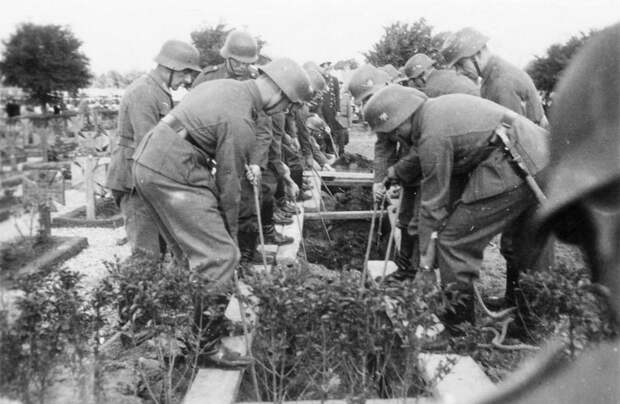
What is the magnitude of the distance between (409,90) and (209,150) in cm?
A: 157

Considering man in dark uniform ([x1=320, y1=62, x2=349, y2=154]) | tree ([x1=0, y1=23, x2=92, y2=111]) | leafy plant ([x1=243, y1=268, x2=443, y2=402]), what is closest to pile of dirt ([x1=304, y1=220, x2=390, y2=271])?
leafy plant ([x1=243, y1=268, x2=443, y2=402])

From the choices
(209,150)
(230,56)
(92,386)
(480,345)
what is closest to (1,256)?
(92,386)

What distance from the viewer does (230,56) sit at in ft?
23.9

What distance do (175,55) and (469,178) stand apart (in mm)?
2730

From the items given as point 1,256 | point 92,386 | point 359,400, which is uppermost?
point 1,256

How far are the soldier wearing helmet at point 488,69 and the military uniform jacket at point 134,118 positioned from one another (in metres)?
2.84

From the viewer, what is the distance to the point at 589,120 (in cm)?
93

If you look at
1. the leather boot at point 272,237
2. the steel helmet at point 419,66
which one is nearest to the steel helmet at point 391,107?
the leather boot at point 272,237

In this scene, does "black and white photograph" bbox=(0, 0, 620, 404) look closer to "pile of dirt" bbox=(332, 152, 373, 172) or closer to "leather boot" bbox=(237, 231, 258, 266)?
"leather boot" bbox=(237, 231, 258, 266)

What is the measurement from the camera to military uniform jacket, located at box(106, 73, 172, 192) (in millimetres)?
5570

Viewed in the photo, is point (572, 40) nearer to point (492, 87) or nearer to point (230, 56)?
point (492, 87)

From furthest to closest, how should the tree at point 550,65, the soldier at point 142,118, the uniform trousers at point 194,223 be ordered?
the tree at point 550,65, the soldier at point 142,118, the uniform trousers at point 194,223

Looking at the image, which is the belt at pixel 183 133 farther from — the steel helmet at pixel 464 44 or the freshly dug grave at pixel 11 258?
the steel helmet at pixel 464 44

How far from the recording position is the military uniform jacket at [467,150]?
4.62m
